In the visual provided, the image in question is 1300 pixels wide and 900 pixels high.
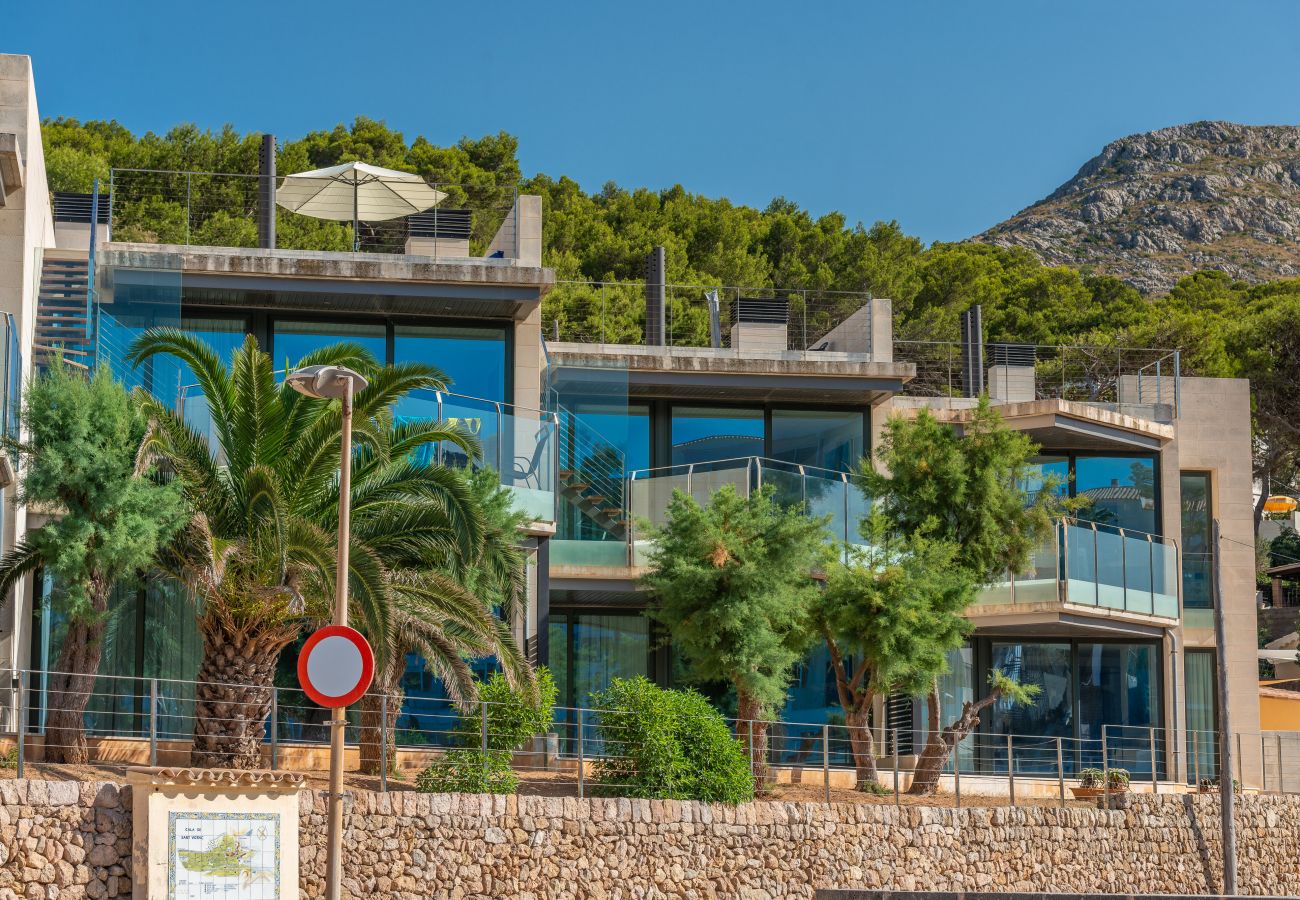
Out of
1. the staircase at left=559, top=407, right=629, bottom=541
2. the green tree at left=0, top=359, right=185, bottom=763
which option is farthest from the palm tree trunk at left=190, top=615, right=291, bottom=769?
the staircase at left=559, top=407, right=629, bottom=541

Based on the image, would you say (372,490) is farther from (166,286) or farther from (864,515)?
(864,515)

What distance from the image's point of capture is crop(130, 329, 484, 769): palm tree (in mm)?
17344

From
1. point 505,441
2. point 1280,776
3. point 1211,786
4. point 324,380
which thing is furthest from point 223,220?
point 324,380

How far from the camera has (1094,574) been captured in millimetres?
28047

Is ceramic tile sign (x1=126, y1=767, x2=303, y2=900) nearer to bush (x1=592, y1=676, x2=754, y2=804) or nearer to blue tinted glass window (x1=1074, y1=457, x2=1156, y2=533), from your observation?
bush (x1=592, y1=676, x2=754, y2=804)

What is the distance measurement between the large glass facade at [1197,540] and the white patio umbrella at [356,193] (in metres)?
15.2

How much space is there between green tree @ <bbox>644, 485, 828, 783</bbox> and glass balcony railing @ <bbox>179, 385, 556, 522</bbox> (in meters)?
1.75

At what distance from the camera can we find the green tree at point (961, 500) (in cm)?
2538

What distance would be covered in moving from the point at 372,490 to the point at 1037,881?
438 inches

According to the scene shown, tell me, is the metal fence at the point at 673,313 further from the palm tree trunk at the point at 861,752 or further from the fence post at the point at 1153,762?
the fence post at the point at 1153,762

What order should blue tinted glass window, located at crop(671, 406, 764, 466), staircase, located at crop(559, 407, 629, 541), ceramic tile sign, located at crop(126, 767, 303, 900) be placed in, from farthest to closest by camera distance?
blue tinted glass window, located at crop(671, 406, 764, 466), staircase, located at crop(559, 407, 629, 541), ceramic tile sign, located at crop(126, 767, 303, 900)

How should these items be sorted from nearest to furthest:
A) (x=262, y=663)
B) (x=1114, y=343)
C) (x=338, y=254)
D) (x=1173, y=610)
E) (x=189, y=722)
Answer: (x=262, y=663) < (x=189, y=722) < (x=338, y=254) < (x=1173, y=610) < (x=1114, y=343)

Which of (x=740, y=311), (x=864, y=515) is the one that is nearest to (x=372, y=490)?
(x=864, y=515)

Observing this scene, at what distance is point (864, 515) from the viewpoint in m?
26.5
